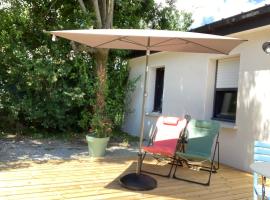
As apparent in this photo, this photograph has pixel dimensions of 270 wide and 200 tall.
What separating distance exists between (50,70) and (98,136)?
3.11m

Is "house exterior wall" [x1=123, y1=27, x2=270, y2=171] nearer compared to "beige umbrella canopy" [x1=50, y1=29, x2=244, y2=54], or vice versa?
"beige umbrella canopy" [x1=50, y1=29, x2=244, y2=54]

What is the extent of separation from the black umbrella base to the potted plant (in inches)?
79.5

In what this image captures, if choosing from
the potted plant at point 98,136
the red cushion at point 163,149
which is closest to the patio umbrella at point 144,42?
the red cushion at point 163,149

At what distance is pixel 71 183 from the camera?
483 cm

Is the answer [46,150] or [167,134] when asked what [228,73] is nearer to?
[167,134]

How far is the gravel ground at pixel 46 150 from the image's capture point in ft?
22.5

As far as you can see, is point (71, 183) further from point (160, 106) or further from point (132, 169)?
point (160, 106)

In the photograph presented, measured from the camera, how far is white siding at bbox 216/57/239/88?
7105 millimetres

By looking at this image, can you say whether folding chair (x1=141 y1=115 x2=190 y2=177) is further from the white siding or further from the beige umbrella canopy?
the white siding

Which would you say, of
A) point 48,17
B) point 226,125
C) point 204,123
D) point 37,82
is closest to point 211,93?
point 226,125

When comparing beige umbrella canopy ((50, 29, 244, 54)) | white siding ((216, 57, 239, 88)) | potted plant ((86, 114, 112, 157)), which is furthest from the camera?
white siding ((216, 57, 239, 88))

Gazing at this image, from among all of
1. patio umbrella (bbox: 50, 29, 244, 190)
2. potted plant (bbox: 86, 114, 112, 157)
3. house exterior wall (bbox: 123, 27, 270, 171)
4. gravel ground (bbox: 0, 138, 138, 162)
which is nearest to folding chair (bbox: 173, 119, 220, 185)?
house exterior wall (bbox: 123, 27, 270, 171)

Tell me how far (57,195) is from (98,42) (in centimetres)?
268

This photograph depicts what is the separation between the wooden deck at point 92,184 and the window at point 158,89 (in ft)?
13.8
